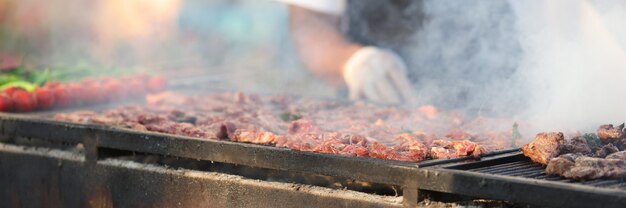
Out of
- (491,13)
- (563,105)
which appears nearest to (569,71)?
(563,105)

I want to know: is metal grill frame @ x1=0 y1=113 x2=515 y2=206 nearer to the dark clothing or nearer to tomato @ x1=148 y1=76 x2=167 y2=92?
tomato @ x1=148 y1=76 x2=167 y2=92

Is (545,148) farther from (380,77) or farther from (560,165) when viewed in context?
(380,77)

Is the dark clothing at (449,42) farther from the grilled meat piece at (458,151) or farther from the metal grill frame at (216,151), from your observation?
the metal grill frame at (216,151)

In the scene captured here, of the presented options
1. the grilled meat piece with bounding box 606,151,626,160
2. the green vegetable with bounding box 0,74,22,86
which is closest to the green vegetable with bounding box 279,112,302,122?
the grilled meat piece with bounding box 606,151,626,160

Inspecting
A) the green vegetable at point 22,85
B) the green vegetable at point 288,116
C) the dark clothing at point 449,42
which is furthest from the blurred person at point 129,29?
the green vegetable at point 288,116

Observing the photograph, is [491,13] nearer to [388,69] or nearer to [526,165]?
[388,69]
